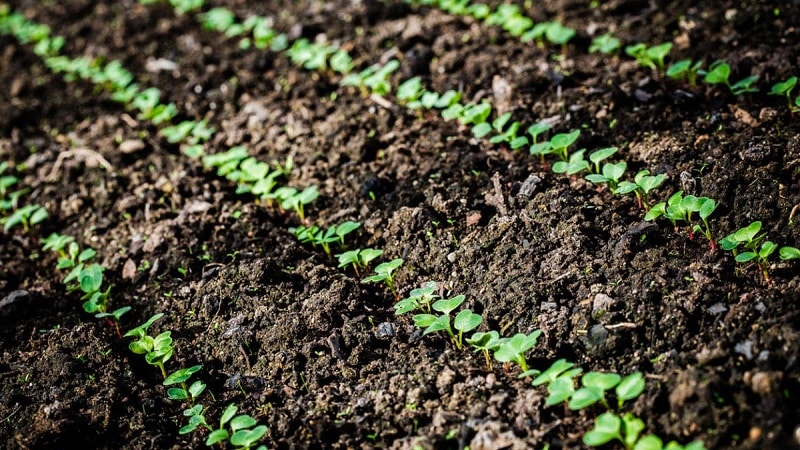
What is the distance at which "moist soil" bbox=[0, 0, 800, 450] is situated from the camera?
6.12 ft

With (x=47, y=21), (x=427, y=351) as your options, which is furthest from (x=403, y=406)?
(x=47, y=21)

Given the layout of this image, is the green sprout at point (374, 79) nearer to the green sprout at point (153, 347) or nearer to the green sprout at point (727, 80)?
the green sprout at point (727, 80)

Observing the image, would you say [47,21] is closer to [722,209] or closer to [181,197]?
[181,197]

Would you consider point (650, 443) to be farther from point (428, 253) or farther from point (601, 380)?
point (428, 253)

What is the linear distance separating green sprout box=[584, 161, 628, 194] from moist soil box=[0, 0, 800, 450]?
0.09 m

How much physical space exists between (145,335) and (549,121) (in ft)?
5.74

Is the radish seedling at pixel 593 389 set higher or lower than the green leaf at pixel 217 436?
higher

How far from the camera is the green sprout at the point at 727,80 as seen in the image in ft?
8.75

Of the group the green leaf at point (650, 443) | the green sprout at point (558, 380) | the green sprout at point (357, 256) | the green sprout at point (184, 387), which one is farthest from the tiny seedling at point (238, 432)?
the green leaf at point (650, 443)

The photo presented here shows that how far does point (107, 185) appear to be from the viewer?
3.16 meters

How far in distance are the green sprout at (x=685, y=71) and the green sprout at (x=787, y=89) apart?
30 cm

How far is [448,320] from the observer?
2.02 meters

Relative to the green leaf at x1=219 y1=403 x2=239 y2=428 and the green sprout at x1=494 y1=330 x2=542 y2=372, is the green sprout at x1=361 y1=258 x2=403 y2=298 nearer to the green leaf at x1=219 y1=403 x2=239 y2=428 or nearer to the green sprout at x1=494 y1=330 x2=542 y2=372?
the green sprout at x1=494 y1=330 x2=542 y2=372

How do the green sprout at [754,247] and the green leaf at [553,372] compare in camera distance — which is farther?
the green sprout at [754,247]
